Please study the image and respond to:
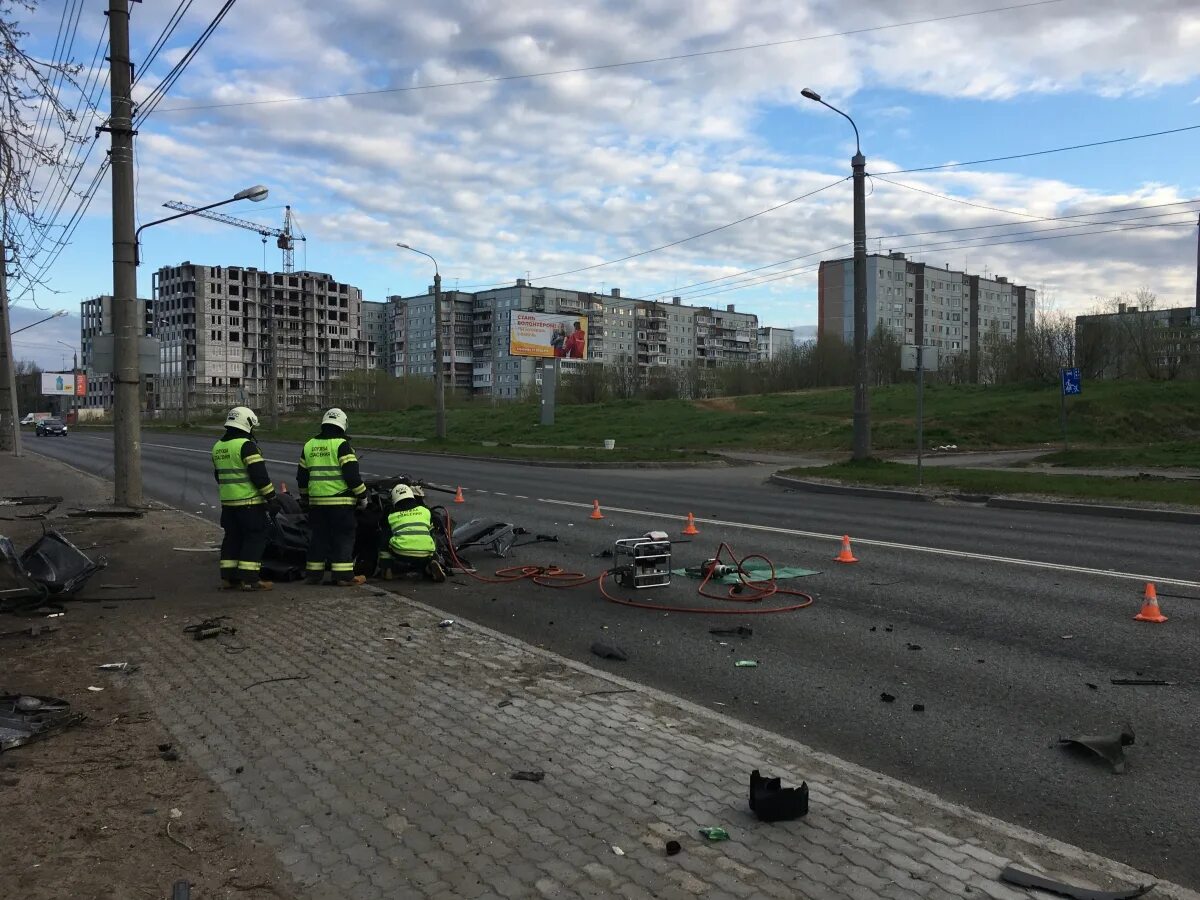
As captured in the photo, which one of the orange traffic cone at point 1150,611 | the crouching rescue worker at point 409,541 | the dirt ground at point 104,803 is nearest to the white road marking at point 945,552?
the orange traffic cone at point 1150,611

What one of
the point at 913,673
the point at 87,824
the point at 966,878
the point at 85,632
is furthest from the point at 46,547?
the point at 966,878

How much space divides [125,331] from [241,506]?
7.58 m

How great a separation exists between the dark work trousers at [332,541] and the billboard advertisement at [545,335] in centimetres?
4879

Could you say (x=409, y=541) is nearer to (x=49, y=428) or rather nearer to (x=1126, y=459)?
(x=1126, y=459)

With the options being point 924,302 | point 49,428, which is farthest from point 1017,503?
point 924,302

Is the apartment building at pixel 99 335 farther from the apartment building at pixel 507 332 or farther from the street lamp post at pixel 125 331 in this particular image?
the apartment building at pixel 507 332

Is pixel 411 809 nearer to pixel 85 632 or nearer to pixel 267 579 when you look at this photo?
pixel 85 632

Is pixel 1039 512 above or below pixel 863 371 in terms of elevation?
below

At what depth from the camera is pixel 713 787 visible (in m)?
3.90

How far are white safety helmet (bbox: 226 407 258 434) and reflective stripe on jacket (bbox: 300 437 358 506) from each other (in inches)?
24.8

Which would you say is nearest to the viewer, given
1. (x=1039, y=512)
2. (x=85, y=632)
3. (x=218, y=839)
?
(x=218, y=839)

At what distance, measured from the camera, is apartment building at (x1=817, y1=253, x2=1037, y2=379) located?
110 m

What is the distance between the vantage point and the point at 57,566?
7.87 meters

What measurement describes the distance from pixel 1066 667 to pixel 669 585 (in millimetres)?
3780
